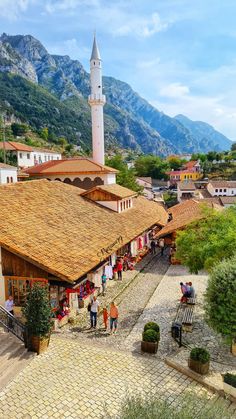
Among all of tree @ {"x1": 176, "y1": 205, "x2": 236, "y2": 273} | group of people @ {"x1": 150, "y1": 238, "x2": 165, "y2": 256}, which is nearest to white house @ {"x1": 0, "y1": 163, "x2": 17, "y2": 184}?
group of people @ {"x1": 150, "y1": 238, "x2": 165, "y2": 256}

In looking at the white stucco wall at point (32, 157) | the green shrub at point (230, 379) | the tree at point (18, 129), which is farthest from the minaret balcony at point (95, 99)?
the tree at point (18, 129)

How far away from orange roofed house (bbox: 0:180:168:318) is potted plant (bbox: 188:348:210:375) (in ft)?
17.6

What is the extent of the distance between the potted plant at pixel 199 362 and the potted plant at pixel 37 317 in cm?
518

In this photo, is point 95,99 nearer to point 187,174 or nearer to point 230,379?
point 230,379

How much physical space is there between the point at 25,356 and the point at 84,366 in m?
2.11

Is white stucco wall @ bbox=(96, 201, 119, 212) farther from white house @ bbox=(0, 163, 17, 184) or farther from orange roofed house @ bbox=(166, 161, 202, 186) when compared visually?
orange roofed house @ bbox=(166, 161, 202, 186)

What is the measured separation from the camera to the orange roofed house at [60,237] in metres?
15.0

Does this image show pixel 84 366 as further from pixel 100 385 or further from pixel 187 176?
pixel 187 176

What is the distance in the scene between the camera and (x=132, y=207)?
111 ft

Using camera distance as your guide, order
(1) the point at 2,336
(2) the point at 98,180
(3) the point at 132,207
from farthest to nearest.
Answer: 1. (2) the point at 98,180
2. (3) the point at 132,207
3. (1) the point at 2,336

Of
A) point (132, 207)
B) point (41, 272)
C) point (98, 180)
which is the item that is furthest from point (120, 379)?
point (98, 180)

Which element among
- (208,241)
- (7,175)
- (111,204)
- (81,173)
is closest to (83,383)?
(208,241)

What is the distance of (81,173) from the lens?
3716 centimetres

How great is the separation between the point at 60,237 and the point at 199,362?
956 cm
